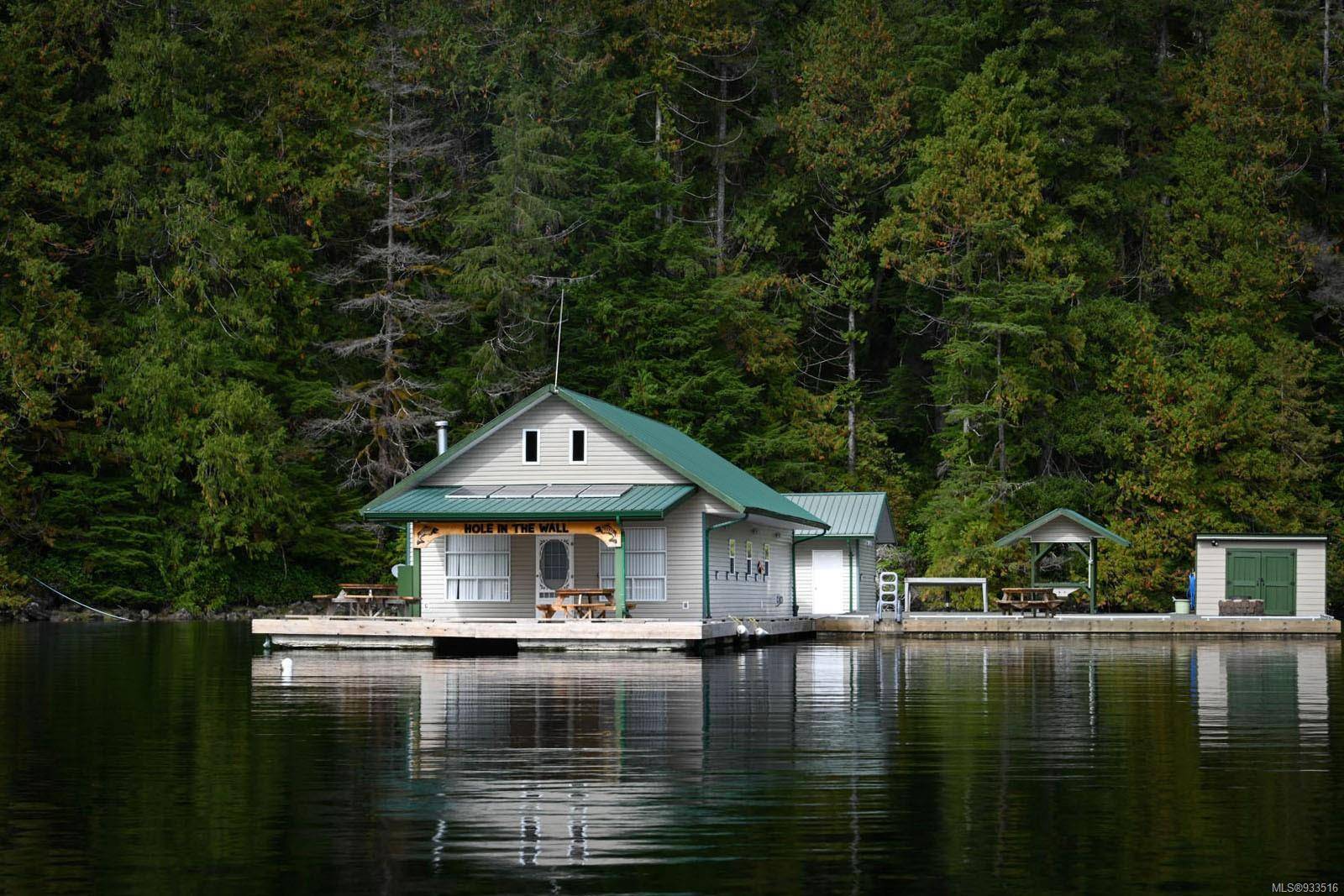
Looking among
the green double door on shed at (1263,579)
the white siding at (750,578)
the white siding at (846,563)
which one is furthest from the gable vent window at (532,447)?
the green double door on shed at (1263,579)

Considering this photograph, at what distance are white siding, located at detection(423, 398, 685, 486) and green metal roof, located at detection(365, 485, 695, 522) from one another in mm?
711

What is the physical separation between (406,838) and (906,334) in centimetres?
6323

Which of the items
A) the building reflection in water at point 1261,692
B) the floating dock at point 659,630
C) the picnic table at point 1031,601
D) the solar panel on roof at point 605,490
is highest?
the solar panel on roof at point 605,490

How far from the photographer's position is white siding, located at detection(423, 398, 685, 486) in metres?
38.3

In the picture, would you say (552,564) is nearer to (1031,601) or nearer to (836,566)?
(836,566)

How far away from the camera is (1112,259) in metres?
60.7

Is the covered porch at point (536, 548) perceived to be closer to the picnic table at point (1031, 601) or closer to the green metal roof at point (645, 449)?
the green metal roof at point (645, 449)

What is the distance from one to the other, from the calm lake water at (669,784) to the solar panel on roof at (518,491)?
13475 millimetres

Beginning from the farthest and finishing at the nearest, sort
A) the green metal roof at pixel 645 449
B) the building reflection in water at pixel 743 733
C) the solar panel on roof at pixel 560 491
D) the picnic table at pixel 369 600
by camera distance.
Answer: the picnic table at pixel 369 600, the solar panel on roof at pixel 560 491, the green metal roof at pixel 645 449, the building reflection in water at pixel 743 733

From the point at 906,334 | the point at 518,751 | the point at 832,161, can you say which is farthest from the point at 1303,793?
the point at 906,334

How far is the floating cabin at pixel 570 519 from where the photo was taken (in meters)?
36.5

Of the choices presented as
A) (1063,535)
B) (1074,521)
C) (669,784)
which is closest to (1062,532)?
(1063,535)

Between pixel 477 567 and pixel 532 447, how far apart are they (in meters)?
3.16

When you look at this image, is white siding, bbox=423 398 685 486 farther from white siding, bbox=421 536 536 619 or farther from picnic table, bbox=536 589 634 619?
picnic table, bbox=536 589 634 619
